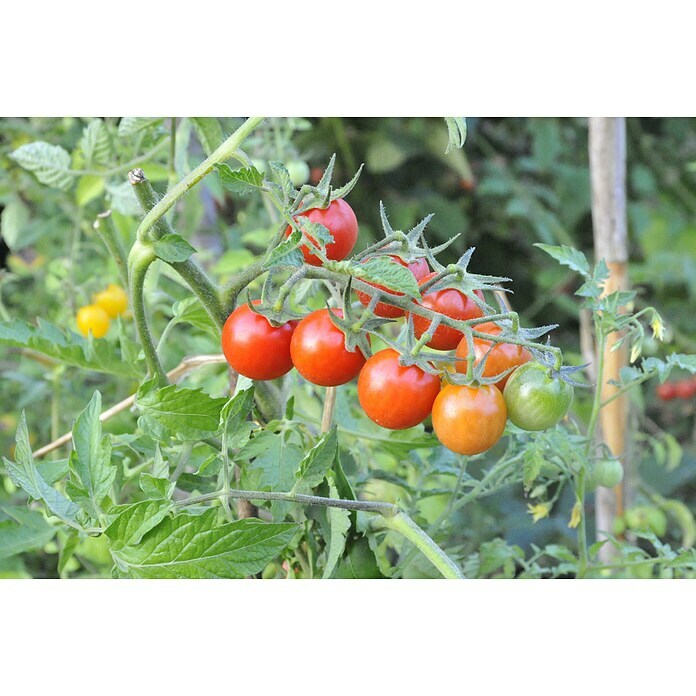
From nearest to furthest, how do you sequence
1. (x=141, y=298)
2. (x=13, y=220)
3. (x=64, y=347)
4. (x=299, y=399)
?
(x=141, y=298)
(x=64, y=347)
(x=299, y=399)
(x=13, y=220)

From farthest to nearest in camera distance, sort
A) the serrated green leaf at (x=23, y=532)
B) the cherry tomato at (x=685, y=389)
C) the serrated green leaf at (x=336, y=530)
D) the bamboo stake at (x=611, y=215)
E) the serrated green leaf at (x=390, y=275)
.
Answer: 1. the cherry tomato at (x=685, y=389)
2. the bamboo stake at (x=611, y=215)
3. the serrated green leaf at (x=23, y=532)
4. the serrated green leaf at (x=336, y=530)
5. the serrated green leaf at (x=390, y=275)

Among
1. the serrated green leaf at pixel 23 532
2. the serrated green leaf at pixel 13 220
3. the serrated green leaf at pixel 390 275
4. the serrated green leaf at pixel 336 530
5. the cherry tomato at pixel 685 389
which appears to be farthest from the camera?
the cherry tomato at pixel 685 389

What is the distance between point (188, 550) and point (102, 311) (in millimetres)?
570

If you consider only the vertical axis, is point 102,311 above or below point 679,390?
above

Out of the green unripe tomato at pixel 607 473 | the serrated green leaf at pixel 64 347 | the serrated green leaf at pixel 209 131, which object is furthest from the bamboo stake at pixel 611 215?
the serrated green leaf at pixel 64 347

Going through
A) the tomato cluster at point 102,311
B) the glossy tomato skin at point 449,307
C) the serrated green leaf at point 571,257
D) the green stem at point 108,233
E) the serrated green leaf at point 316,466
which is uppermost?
the green stem at point 108,233

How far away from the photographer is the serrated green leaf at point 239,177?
422mm

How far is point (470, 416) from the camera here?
419 mm

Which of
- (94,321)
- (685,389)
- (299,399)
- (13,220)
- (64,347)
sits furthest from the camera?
(685,389)

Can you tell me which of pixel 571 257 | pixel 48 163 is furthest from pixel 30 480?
pixel 48 163

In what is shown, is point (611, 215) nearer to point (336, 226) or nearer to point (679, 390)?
point (336, 226)

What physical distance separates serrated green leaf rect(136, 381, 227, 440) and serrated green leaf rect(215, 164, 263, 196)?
4.6 inches

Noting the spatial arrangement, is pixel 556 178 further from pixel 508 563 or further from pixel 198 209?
pixel 508 563

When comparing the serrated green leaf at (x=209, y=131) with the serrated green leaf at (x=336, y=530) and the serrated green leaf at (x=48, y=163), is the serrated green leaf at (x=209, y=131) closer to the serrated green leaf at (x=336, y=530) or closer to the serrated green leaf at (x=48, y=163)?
the serrated green leaf at (x=48, y=163)
